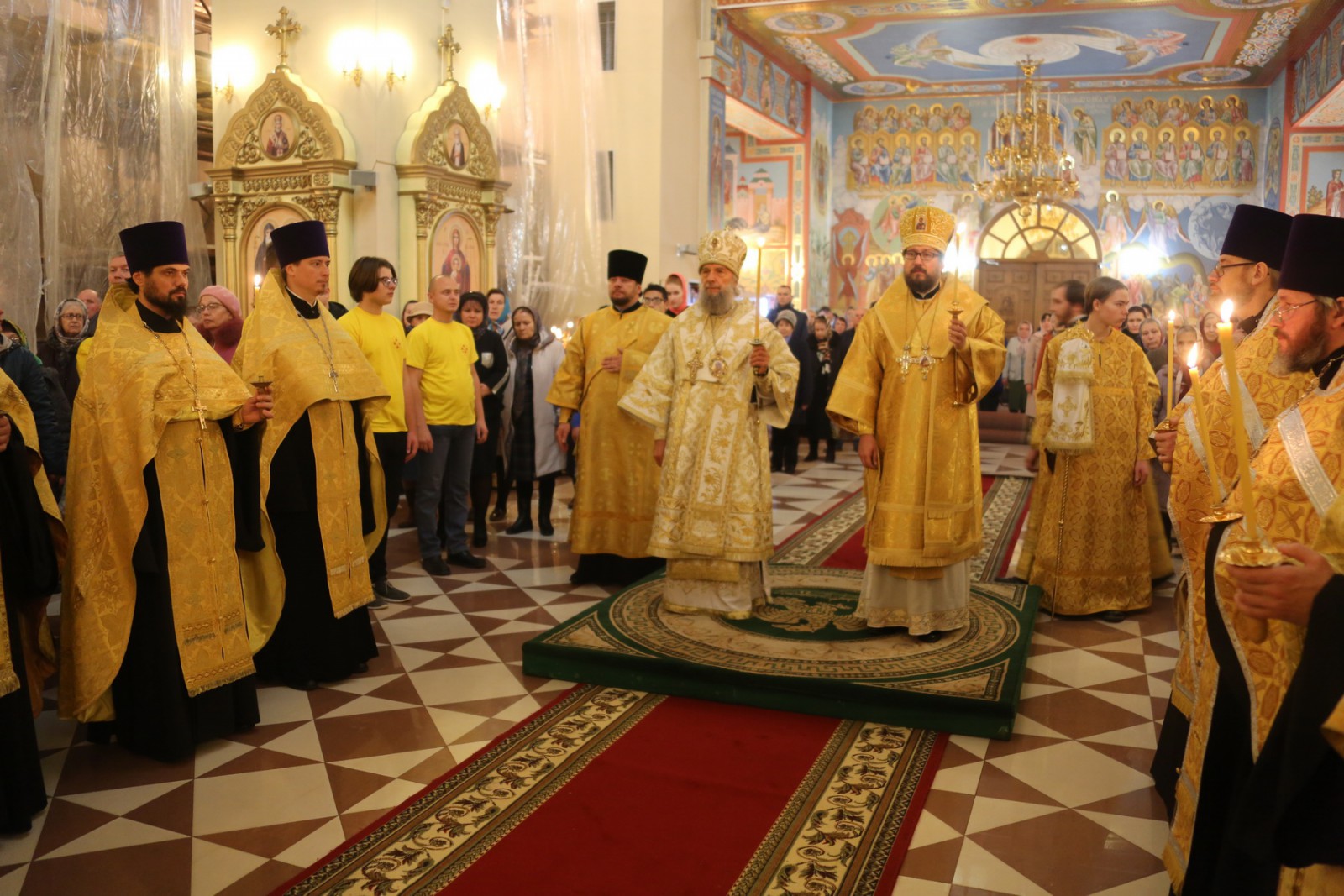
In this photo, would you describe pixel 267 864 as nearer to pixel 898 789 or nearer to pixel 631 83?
pixel 898 789

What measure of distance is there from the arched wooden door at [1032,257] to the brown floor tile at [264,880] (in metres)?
17.8

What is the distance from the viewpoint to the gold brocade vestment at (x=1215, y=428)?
281 centimetres

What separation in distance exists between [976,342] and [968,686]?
1409 millimetres

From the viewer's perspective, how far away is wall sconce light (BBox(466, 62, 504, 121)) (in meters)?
10.6

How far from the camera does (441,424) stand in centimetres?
641

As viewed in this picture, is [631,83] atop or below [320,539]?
atop

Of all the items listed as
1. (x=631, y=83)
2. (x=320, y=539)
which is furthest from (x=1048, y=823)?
(x=631, y=83)

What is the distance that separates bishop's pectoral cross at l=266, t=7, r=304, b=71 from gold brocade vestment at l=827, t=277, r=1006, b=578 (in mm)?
7142

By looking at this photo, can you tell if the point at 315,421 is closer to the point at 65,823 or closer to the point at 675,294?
the point at 65,823

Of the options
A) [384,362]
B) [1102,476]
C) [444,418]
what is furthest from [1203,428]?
[444,418]

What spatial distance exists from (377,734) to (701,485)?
74.3 inches

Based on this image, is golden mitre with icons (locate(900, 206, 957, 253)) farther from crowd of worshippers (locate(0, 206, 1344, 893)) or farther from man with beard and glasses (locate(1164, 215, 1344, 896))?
man with beard and glasses (locate(1164, 215, 1344, 896))

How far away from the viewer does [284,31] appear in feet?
32.0

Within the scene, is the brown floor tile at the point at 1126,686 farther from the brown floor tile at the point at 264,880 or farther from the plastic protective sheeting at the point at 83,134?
the plastic protective sheeting at the point at 83,134
